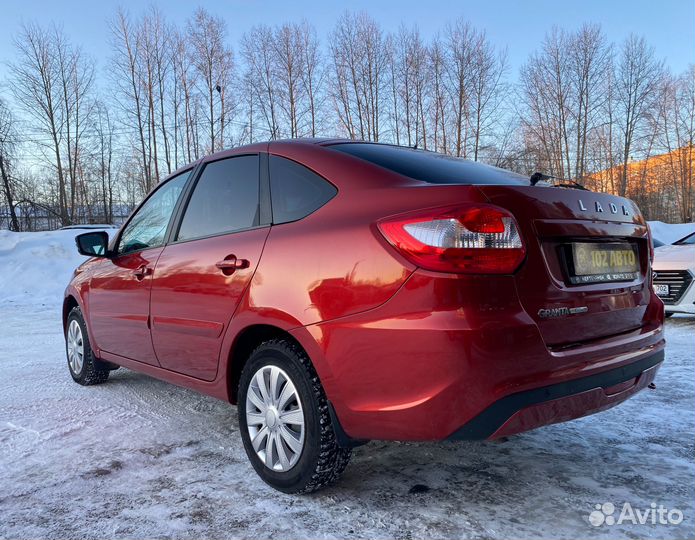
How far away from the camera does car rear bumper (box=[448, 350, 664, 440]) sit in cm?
180

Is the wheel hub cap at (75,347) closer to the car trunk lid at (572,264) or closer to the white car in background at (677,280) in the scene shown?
the car trunk lid at (572,264)

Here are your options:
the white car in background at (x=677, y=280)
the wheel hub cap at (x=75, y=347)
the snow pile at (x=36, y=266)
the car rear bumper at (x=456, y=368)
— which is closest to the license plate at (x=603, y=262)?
the car rear bumper at (x=456, y=368)

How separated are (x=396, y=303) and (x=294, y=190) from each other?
0.90 metres

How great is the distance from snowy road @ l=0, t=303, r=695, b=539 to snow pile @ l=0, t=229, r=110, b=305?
8.75 meters

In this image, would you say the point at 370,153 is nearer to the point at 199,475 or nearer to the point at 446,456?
the point at 446,456

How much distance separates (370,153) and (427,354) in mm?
1135

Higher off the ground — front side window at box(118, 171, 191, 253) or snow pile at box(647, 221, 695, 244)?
snow pile at box(647, 221, 695, 244)

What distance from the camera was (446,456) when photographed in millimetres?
2695

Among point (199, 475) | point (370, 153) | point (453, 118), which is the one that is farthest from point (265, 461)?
point (453, 118)

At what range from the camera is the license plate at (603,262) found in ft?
6.73

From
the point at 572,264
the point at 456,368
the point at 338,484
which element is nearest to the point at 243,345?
the point at 338,484

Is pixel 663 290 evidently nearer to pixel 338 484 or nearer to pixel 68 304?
pixel 338 484

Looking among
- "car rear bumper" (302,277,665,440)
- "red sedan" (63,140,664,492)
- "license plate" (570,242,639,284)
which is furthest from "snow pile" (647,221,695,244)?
"car rear bumper" (302,277,665,440)

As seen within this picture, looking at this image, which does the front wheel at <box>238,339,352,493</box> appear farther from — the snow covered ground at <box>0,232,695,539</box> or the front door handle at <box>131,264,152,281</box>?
the front door handle at <box>131,264,152,281</box>
